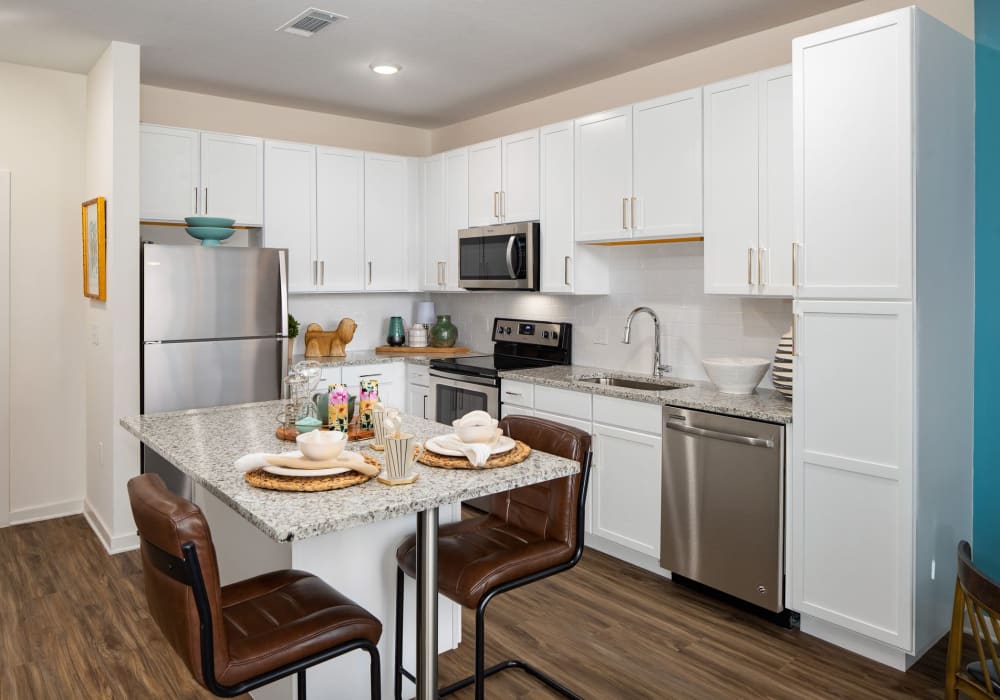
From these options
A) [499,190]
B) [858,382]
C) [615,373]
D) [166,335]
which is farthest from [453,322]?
[858,382]

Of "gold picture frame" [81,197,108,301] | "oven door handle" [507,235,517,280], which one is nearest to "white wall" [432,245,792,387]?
"oven door handle" [507,235,517,280]

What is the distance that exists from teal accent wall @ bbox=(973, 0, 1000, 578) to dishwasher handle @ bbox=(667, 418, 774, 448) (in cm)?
86

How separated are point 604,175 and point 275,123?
255 cm

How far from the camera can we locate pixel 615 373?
429 cm

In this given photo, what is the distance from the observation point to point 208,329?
412cm

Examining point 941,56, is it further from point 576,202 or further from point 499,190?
point 499,190

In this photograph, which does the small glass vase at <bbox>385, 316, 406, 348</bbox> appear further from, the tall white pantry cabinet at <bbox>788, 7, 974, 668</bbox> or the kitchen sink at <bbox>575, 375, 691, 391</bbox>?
the tall white pantry cabinet at <bbox>788, 7, 974, 668</bbox>

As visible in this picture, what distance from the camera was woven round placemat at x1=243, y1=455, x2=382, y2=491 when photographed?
1808 mm

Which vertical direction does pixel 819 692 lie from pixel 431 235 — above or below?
below

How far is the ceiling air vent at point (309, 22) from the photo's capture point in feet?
11.1

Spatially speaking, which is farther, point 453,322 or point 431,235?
point 453,322

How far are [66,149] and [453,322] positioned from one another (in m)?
2.84

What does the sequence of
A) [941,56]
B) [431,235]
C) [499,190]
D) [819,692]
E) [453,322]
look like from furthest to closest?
[453,322], [431,235], [499,190], [941,56], [819,692]

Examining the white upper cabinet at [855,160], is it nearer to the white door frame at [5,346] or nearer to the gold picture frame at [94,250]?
the gold picture frame at [94,250]
